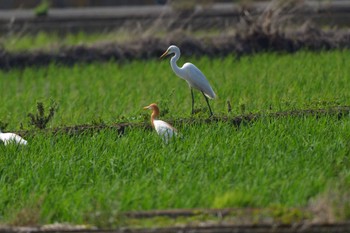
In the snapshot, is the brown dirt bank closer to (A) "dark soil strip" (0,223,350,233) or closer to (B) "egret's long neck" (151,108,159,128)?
(B) "egret's long neck" (151,108,159,128)

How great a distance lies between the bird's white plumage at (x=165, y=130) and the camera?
10086 mm

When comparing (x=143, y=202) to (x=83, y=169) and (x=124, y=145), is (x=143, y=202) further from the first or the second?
(x=124, y=145)

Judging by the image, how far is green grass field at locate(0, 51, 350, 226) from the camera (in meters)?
7.91

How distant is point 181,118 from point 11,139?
6.11 ft

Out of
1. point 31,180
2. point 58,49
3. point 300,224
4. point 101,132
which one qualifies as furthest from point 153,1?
point 300,224

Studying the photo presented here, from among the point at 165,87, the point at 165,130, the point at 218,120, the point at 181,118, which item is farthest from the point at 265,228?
the point at 165,87

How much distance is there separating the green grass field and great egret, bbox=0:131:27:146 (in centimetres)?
13

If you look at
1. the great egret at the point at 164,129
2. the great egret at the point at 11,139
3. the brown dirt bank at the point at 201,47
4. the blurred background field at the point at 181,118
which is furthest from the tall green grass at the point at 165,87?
the great egret at the point at 11,139

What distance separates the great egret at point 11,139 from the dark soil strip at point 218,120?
0.30 m

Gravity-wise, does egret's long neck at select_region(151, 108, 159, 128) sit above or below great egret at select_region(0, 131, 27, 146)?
above

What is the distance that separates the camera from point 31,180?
8805mm

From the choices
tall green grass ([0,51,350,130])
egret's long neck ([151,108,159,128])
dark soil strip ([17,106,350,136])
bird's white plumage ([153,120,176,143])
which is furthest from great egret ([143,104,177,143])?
tall green grass ([0,51,350,130])

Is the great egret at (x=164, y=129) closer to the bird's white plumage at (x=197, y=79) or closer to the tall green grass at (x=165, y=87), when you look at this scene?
the tall green grass at (x=165, y=87)

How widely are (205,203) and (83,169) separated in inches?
61.6
